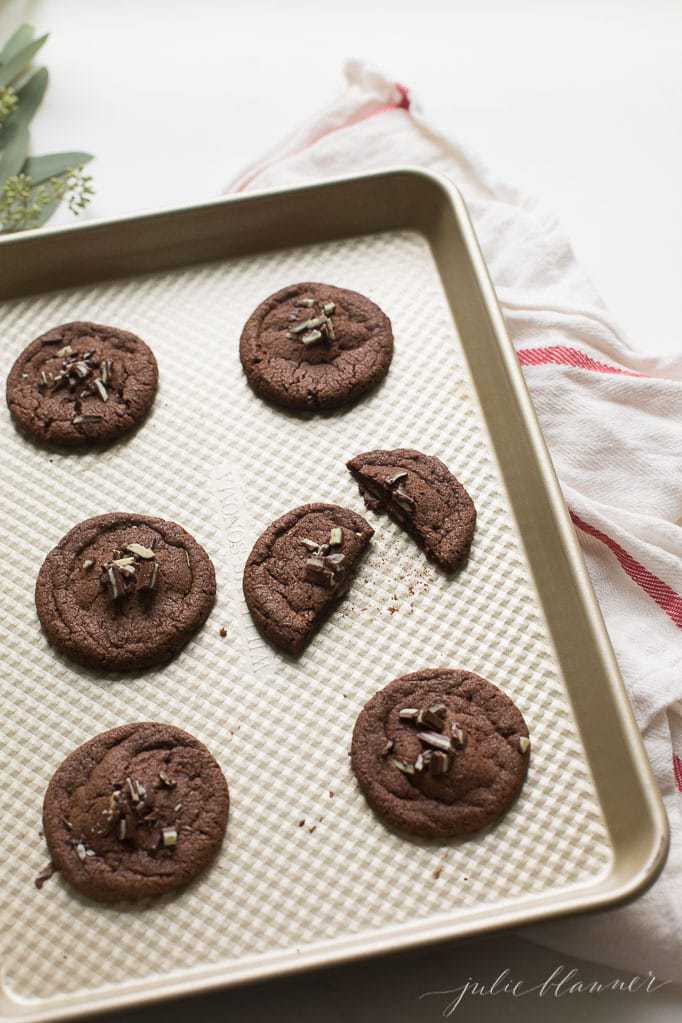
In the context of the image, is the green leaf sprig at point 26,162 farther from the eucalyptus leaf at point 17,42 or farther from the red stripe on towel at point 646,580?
the red stripe on towel at point 646,580

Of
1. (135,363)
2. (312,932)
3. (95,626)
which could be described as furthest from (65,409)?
(312,932)

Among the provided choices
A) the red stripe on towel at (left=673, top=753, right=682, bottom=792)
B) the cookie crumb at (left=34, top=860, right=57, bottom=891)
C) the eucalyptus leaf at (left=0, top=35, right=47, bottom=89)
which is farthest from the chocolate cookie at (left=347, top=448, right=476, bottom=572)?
the eucalyptus leaf at (left=0, top=35, right=47, bottom=89)

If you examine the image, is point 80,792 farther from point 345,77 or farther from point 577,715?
point 345,77

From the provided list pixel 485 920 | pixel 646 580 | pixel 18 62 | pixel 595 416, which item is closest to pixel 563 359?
pixel 595 416

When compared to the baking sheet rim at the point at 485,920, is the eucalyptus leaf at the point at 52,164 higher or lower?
higher

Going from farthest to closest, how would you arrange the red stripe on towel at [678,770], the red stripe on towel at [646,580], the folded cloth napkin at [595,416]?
the red stripe on towel at [646,580] < the red stripe on towel at [678,770] < the folded cloth napkin at [595,416]

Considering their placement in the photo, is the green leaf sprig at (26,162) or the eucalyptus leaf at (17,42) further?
the eucalyptus leaf at (17,42)

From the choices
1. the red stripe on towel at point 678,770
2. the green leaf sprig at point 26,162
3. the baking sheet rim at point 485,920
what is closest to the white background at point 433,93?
the green leaf sprig at point 26,162

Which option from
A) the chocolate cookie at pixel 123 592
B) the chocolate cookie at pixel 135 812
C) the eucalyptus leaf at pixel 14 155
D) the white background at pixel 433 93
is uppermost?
the white background at pixel 433 93
